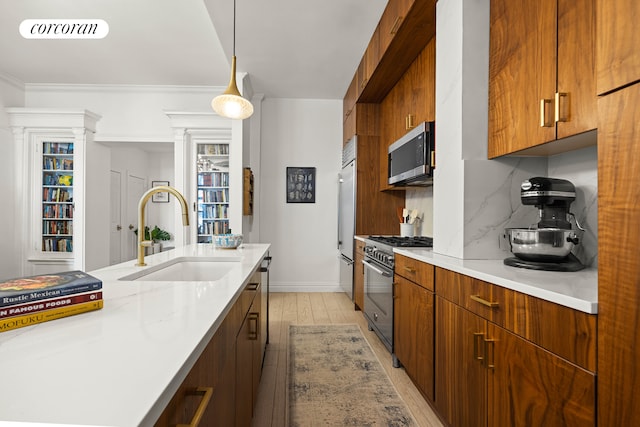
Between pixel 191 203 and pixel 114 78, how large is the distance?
1.95 meters

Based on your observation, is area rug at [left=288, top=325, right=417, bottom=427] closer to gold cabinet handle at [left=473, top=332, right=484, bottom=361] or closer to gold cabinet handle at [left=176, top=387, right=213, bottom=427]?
gold cabinet handle at [left=473, top=332, right=484, bottom=361]

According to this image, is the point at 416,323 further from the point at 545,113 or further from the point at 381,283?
the point at 545,113

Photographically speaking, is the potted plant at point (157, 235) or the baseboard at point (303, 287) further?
the potted plant at point (157, 235)

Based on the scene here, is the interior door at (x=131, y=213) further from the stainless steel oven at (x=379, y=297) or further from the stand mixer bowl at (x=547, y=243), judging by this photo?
the stand mixer bowl at (x=547, y=243)

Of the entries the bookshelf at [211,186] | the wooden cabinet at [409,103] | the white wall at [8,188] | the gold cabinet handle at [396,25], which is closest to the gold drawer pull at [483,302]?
the wooden cabinet at [409,103]

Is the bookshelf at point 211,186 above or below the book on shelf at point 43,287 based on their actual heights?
above

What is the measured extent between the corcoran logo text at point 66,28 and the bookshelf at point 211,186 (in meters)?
2.87

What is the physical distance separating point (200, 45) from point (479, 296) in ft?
12.2

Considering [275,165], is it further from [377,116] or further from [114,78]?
[114,78]

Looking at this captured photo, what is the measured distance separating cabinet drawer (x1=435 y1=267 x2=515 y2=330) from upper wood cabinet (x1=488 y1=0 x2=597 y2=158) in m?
0.65

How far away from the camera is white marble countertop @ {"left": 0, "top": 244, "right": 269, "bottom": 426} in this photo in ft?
1.27

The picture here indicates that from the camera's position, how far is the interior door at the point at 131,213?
6.27 meters

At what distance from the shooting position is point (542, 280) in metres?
1.19

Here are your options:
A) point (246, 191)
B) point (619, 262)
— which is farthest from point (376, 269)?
point (246, 191)
